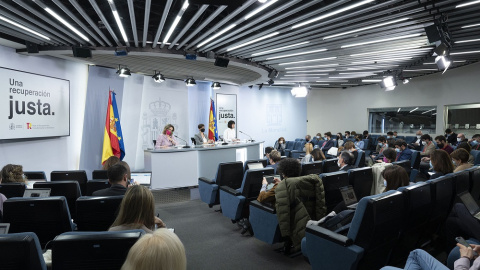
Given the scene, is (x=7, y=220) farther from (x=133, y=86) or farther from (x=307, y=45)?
(x=133, y=86)

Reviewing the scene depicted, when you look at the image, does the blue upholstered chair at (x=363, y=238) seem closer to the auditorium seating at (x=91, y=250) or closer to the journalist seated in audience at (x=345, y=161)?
the auditorium seating at (x=91, y=250)

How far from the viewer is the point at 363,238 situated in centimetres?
243

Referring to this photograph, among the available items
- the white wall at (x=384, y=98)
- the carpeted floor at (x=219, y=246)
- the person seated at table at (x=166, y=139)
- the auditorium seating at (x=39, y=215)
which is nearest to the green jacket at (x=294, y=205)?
the carpeted floor at (x=219, y=246)

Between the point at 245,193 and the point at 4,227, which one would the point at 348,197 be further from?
the point at 4,227

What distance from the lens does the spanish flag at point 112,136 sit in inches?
293

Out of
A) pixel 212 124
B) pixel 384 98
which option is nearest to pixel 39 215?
pixel 212 124

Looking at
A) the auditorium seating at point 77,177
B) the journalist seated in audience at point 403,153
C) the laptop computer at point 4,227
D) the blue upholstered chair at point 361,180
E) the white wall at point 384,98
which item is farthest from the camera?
the white wall at point 384,98

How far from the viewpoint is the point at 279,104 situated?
14.7 m

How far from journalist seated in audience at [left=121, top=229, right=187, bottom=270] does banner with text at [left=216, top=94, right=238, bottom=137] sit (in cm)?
1064

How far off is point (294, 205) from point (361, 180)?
137cm

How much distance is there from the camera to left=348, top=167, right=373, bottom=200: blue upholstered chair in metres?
3.90

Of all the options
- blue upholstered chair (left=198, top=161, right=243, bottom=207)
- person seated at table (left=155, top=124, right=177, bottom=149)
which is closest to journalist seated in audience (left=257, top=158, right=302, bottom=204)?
blue upholstered chair (left=198, top=161, right=243, bottom=207)

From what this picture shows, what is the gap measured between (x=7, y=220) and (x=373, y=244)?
3.09m

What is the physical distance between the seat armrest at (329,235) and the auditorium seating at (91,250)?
1631mm
